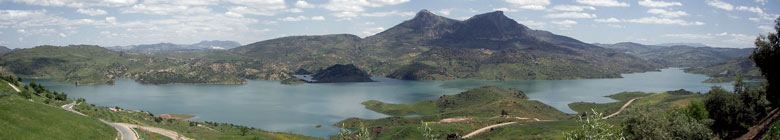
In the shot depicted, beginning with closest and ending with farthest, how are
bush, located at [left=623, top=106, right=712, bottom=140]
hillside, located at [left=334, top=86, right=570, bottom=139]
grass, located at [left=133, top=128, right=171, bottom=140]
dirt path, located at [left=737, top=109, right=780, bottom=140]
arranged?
1. grass, located at [left=133, top=128, right=171, bottom=140]
2. bush, located at [left=623, top=106, right=712, bottom=140]
3. dirt path, located at [left=737, top=109, right=780, bottom=140]
4. hillside, located at [left=334, top=86, right=570, bottom=139]

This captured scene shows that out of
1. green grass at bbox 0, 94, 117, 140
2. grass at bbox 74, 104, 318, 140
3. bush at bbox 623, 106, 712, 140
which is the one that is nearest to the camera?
green grass at bbox 0, 94, 117, 140

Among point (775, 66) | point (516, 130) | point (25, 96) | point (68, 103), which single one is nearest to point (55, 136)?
point (25, 96)

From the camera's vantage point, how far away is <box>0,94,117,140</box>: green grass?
1384 inches

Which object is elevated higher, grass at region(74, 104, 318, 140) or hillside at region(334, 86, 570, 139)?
grass at region(74, 104, 318, 140)

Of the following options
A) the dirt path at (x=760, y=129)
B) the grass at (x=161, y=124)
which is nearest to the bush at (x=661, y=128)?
the dirt path at (x=760, y=129)

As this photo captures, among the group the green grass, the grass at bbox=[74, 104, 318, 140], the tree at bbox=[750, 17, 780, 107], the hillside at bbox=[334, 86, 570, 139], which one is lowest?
the hillside at bbox=[334, 86, 570, 139]

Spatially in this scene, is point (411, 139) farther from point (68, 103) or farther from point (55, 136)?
point (55, 136)

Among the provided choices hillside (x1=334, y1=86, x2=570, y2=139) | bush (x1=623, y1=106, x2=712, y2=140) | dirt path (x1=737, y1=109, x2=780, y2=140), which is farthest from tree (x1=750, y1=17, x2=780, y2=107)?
hillside (x1=334, y1=86, x2=570, y2=139)

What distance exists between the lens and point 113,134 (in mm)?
46688

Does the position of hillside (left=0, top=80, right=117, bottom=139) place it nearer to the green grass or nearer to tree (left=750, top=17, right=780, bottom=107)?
the green grass

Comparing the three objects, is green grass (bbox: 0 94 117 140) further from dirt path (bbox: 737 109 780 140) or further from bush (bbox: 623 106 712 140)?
dirt path (bbox: 737 109 780 140)

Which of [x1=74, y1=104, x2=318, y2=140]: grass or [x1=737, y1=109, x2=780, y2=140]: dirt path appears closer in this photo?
[x1=737, y1=109, x2=780, y2=140]: dirt path

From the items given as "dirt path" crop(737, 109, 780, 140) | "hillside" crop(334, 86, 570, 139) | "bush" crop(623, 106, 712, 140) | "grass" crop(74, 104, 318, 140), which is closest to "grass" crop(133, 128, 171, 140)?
"grass" crop(74, 104, 318, 140)

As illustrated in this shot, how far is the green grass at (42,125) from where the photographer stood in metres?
35.2
